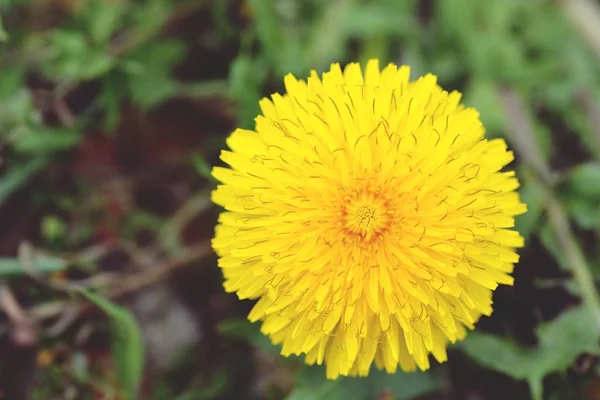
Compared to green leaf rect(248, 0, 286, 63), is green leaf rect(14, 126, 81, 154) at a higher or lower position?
lower

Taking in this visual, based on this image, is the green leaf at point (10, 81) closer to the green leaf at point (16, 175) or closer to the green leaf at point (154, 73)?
the green leaf at point (16, 175)

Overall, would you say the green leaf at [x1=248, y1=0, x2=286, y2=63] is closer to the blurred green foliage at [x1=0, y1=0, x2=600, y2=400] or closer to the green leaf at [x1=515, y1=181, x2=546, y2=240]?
the blurred green foliage at [x1=0, y1=0, x2=600, y2=400]

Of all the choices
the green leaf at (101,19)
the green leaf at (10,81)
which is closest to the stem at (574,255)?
the green leaf at (101,19)

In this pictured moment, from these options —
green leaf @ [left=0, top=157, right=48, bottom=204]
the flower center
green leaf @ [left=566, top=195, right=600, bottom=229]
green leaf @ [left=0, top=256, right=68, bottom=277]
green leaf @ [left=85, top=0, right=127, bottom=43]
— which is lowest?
the flower center

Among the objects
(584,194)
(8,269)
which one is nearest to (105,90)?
(8,269)

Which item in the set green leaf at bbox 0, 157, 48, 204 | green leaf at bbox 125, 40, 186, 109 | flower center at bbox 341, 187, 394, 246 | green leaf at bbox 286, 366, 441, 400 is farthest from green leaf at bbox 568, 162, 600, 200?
green leaf at bbox 0, 157, 48, 204

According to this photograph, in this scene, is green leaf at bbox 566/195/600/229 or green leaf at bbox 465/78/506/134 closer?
green leaf at bbox 566/195/600/229

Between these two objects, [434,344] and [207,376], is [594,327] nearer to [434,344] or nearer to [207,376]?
[434,344]
